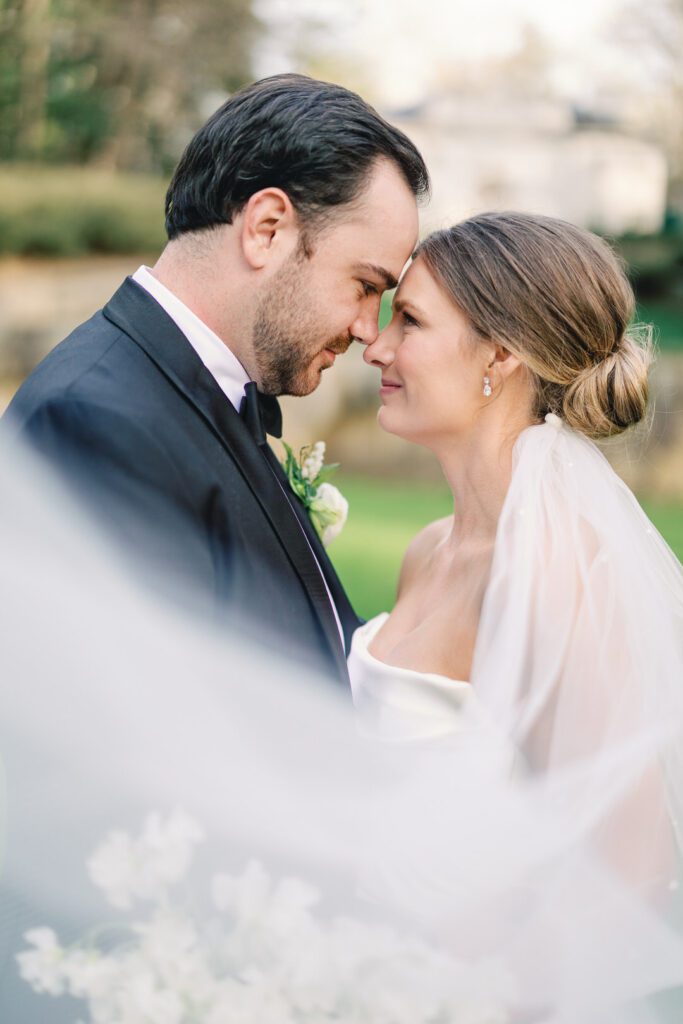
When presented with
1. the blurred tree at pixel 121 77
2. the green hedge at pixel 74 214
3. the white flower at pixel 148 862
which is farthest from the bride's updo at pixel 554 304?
the blurred tree at pixel 121 77

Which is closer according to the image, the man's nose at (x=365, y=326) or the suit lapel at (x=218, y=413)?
the suit lapel at (x=218, y=413)

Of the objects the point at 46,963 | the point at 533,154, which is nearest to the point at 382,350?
the point at 46,963

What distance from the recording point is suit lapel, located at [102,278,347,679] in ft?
7.90

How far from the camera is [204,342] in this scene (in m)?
2.61

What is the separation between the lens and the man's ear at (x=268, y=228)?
2559 millimetres

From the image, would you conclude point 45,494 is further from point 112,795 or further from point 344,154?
point 344,154

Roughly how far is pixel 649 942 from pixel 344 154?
6.32 feet

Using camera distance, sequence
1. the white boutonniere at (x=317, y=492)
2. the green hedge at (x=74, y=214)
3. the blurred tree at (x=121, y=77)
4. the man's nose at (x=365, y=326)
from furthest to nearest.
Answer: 1. the blurred tree at (x=121, y=77)
2. the green hedge at (x=74, y=214)
3. the white boutonniere at (x=317, y=492)
4. the man's nose at (x=365, y=326)

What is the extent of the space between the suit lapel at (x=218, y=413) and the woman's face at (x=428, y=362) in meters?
0.55

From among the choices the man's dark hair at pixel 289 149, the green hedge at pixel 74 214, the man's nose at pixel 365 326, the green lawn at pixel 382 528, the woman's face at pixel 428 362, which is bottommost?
the green lawn at pixel 382 528

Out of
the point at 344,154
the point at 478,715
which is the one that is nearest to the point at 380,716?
the point at 478,715

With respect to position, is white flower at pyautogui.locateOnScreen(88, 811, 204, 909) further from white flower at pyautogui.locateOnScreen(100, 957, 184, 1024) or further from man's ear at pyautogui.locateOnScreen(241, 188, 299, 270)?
man's ear at pyautogui.locateOnScreen(241, 188, 299, 270)

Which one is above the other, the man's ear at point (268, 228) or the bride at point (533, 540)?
the man's ear at point (268, 228)

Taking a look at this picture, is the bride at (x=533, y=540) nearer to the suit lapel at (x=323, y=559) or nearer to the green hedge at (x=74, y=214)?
the suit lapel at (x=323, y=559)
